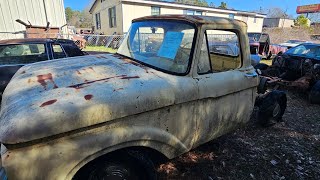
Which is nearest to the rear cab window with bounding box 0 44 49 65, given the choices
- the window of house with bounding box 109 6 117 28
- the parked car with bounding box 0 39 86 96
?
the parked car with bounding box 0 39 86 96

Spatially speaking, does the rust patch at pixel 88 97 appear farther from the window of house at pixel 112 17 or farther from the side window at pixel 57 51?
the window of house at pixel 112 17

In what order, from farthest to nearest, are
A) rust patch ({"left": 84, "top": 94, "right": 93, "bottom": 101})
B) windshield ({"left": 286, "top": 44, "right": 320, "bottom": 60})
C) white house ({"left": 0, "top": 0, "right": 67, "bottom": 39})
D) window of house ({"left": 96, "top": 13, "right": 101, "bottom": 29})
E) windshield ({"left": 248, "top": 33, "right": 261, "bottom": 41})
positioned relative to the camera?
1. window of house ({"left": 96, "top": 13, "right": 101, "bottom": 29})
2. windshield ({"left": 248, "top": 33, "right": 261, "bottom": 41})
3. white house ({"left": 0, "top": 0, "right": 67, "bottom": 39})
4. windshield ({"left": 286, "top": 44, "right": 320, "bottom": 60})
5. rust patch ({"left": 84, "top": 94, "right": 93, "bottom": 101})

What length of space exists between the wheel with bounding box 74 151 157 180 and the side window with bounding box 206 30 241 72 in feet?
5.98

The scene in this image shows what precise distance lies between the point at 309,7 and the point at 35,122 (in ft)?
210

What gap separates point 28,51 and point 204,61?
16.1 ft

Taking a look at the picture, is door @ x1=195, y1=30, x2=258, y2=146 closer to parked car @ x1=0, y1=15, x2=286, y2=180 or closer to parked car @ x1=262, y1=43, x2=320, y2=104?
parked car @ x1=0, y1=15, x2=286, y2=180

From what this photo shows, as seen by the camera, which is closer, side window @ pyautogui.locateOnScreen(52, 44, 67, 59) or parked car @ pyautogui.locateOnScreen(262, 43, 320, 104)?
side window @ pyautogui.locateOnScreen(52, 44, 67, 59)

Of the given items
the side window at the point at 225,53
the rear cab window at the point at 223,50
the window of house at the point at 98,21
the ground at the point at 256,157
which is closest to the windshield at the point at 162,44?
the rear cab window at the point at 223,50

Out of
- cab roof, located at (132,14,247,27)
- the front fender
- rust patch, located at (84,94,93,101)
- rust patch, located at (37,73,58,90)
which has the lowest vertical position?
the front fender

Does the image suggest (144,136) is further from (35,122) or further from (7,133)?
(7,133)

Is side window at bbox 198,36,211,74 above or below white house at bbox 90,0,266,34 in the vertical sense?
below

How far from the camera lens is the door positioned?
8.68ft

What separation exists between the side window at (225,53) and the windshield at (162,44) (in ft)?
2.61

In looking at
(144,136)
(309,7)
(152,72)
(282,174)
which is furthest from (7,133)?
(309,7)
